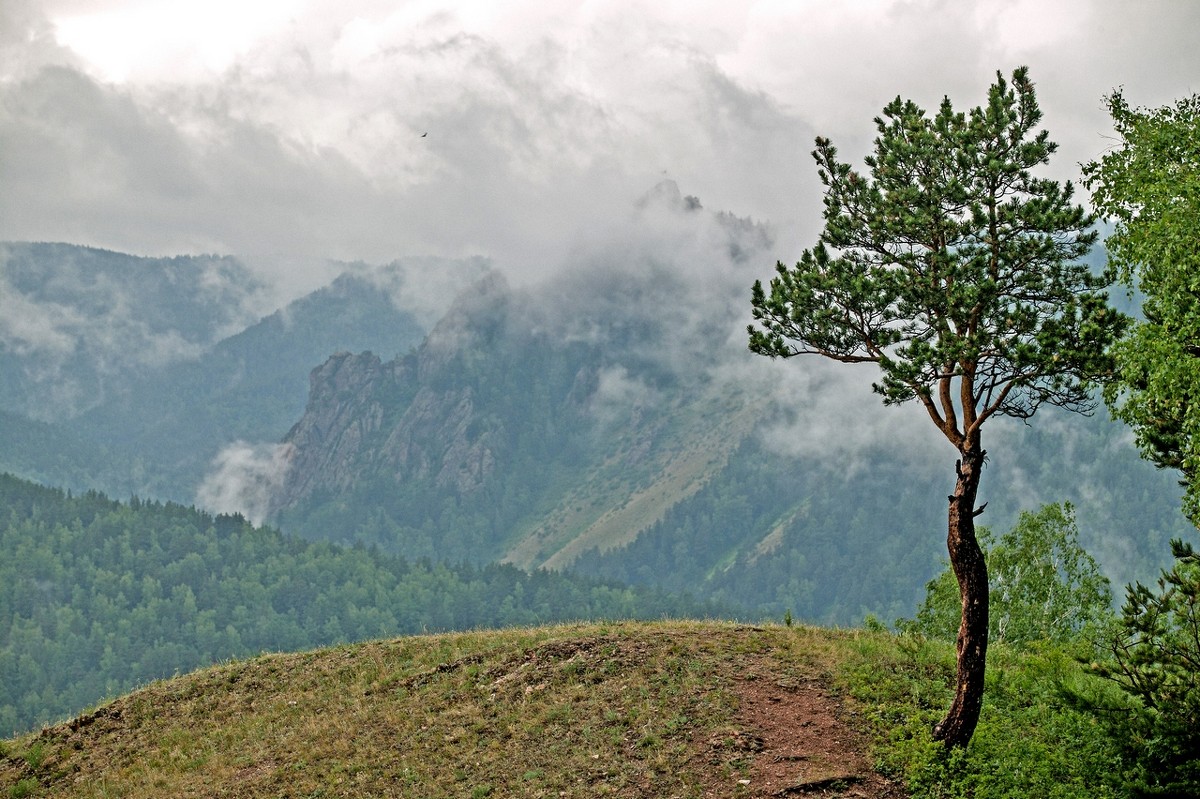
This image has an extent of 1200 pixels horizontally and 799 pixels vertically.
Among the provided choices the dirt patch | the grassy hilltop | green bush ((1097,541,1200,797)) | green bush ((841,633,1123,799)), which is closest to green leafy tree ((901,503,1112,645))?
the grassy hilltop

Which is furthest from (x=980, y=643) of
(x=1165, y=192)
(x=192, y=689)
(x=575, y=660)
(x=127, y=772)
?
(x=192, y=689)

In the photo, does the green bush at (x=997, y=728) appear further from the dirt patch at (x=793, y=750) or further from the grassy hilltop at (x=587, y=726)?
the dirt patch at (x=793, y=750)

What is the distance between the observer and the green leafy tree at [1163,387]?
74.1ft

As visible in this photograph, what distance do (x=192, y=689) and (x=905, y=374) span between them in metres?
32.1

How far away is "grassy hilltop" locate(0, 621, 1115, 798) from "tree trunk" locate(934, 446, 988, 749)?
2.81 ft

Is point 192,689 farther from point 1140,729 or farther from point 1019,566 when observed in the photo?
point 1019,566

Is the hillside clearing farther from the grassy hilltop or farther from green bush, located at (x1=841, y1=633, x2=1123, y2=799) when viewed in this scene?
green bush, located at (x1=841, y1=633, x2=1123, y2=799)

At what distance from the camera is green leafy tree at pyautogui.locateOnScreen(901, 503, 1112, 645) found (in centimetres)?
6216

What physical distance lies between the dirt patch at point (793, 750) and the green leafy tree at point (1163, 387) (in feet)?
23.1

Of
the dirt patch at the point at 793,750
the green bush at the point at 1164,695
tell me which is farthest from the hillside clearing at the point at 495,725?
the green bush at the point at 1164,695

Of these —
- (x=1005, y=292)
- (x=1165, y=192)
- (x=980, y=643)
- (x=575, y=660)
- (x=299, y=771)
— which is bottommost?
(x=299, y=771)

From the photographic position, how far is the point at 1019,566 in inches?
2571

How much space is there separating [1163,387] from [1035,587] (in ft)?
143

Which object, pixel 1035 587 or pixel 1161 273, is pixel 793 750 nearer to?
pixel 1161 273
